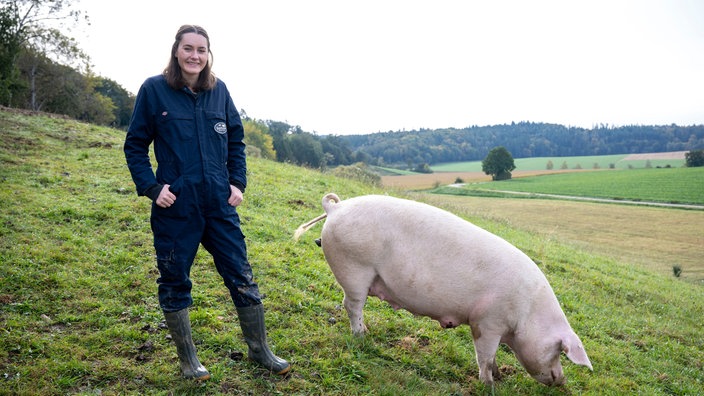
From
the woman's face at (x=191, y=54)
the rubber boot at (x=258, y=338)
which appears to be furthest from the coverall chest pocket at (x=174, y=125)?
the rubber boot at (x=258, y=338)

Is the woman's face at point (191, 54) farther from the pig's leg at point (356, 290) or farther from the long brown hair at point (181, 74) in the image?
the pig's leg at point (356, 290)

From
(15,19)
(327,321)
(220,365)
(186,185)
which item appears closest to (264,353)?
(220,365)

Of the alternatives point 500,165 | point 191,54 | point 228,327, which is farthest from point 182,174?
point 500,165

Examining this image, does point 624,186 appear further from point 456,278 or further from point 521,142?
point 521,142

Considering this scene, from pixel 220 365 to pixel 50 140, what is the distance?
43.4 feet

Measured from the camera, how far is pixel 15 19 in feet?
79.2

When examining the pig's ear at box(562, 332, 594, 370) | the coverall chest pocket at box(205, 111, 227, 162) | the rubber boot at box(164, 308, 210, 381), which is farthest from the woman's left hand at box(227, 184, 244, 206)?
the pig's ear at box(562, 332, 594, 370)

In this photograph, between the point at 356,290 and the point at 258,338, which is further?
the point at 356,290

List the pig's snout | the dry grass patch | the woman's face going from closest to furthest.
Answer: the woman's face
the pig's snout
the dry grass patch

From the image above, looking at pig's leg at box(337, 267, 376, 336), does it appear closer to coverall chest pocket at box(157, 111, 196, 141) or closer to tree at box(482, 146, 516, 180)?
coverall chest pocket at box(157, 111, 196, 141)

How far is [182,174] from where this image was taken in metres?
3.24

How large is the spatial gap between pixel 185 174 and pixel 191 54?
2.94ft

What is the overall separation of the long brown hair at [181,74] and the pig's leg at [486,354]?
315 centimetres

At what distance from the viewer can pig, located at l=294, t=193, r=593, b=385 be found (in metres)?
3.83
